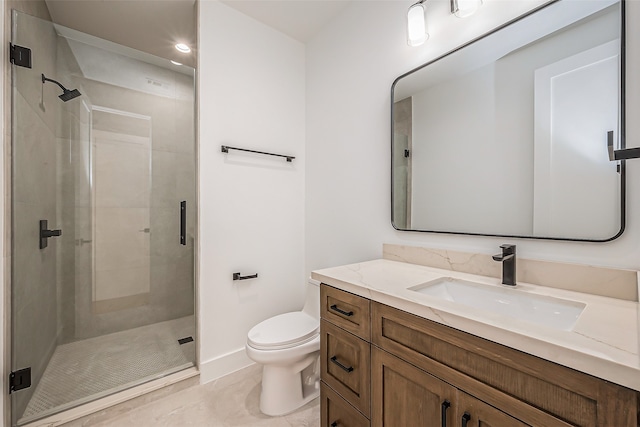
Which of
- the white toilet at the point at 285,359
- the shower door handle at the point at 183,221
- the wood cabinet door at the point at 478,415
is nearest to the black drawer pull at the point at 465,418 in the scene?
the wood cabinet door at the point at 478,415

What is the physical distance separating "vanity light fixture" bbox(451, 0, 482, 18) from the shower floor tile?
241 centimetres

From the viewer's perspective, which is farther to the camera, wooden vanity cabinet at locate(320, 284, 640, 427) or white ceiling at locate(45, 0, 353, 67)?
white ceiling at locate(45, 0, 353, 67)

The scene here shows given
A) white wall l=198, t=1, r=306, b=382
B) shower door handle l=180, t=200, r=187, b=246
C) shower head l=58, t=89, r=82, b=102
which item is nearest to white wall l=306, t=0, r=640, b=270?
white wall l=198, t=1, r=306, b=382

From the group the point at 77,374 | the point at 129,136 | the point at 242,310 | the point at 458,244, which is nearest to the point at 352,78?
the point at 458,244

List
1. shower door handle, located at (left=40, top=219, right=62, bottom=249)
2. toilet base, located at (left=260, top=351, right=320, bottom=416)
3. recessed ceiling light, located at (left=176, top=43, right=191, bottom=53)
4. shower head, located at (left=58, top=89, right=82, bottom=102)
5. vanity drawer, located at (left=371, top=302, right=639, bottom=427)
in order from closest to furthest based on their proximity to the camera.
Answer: vanity drawer, located at (left=371, top=302, right=639, bottom=427) → toilet base, located at (left=260, top=351, right=320, bottom=416) → shower door handle, located at (left=40, top=219, right=62, bottom=249) → shower head, located at (left=58, top=89, right=82, bottom=102) → recessed ceiling light, located at (left=176, top=43, right=191, bottom=53)

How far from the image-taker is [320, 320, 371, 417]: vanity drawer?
104 cm

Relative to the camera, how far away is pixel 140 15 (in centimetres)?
203

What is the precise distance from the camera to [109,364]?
6.09 ft

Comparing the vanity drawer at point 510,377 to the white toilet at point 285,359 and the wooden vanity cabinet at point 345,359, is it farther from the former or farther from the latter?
the white toilet at point 285,359

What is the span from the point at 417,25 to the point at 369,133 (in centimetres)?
62

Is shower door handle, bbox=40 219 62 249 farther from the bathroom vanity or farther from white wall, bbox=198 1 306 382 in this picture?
the bathroom vanity

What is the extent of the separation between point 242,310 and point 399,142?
5.34 ft

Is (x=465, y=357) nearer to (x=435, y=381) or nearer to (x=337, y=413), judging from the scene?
(x=435, y=381)

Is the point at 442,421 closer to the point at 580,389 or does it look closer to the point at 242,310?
the point at 580,389
